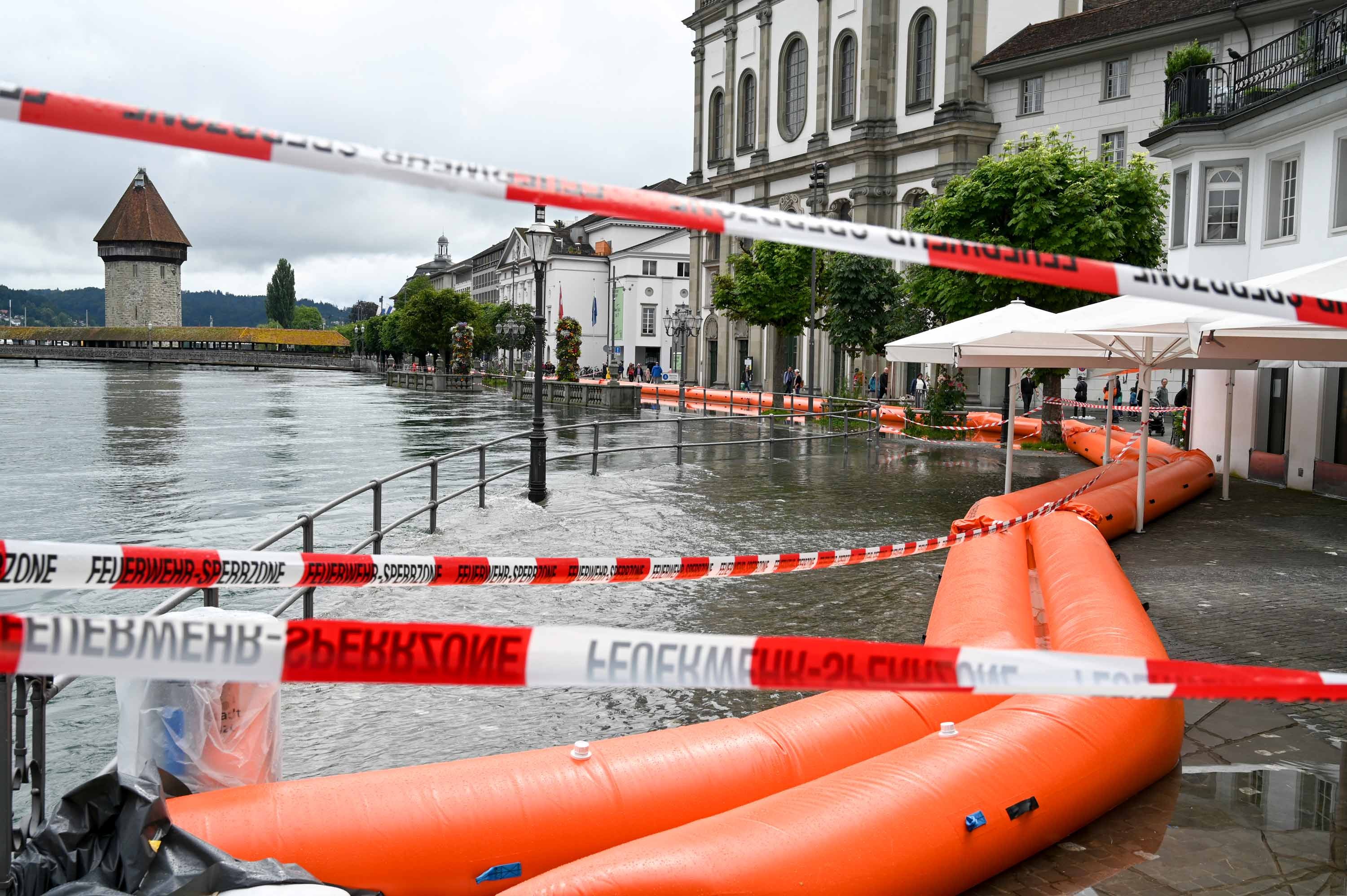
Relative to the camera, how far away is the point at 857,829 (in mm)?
3816

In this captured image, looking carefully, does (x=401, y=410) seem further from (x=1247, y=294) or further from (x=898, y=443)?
(x=1247, y=294)

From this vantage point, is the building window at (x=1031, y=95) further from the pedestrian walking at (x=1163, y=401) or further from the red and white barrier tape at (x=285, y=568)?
the red and white barrier tape at (x=285, y=568)

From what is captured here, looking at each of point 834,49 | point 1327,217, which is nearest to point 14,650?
point 1327,217

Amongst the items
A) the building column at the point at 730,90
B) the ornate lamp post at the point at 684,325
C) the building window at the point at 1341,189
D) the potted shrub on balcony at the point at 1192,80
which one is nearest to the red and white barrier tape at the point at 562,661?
the building window at the point at 1341,189

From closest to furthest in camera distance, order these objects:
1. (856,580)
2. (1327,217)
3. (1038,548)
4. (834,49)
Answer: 1. (1038,548)
2. (856,580)
3. (1327,217)
4. (834,49)

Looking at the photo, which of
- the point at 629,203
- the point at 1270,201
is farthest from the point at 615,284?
the point at 629,203

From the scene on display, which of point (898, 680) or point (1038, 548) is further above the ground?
point (898, 680)

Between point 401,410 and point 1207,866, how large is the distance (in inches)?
1739

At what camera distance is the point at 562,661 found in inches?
102

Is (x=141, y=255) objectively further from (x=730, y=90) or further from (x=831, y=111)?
(x=831, y=111)

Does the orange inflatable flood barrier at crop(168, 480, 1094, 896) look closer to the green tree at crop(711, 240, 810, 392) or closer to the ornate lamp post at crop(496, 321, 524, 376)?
the green tree at crop(711, 240, 810, 392)

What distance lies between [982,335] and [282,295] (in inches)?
7301

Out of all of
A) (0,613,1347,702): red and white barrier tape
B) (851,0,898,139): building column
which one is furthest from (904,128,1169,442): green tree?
(0,613,1347,702): red and white barrier tape

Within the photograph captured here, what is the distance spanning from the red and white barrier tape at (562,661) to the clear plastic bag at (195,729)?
1.74 meters
